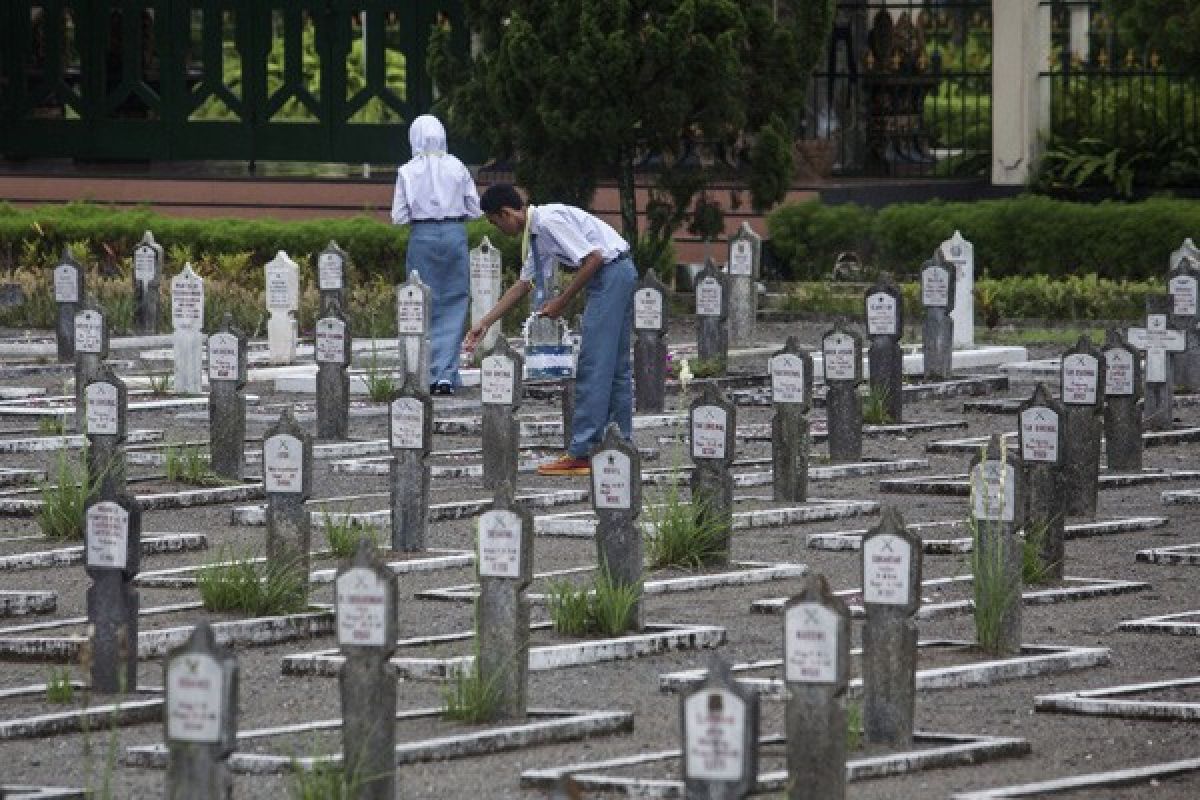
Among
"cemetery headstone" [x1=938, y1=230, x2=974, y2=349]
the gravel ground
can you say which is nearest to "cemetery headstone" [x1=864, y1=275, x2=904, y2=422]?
the gravel ground

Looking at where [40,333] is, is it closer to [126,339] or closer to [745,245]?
[126,339]

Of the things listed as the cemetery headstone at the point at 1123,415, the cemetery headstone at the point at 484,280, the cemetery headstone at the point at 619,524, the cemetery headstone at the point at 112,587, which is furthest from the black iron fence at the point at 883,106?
the cemetery headstone at the point at 112,587

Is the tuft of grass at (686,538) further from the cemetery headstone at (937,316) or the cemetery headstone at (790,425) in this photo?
the cemetery headstone at (937,316)

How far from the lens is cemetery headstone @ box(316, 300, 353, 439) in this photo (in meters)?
17.7

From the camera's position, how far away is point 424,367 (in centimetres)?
1916

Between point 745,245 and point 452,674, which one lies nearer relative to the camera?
point 452,674

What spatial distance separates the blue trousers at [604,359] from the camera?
1594 cm

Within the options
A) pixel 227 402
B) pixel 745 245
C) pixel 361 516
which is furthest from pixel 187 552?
pixel 745 245

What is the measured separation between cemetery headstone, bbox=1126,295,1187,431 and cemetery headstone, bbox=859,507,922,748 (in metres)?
8.78

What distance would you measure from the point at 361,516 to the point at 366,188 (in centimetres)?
1709

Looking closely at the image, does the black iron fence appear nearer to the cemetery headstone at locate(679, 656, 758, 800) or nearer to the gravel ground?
the gravel ground

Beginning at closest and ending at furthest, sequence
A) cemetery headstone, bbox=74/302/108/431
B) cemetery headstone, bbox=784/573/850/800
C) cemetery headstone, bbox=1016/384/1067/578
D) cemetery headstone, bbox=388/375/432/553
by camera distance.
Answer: cemetery headstone, bbox=784/573/850/800 < cemetery headstone, bbox=1016/384/1067/578 < cemetery headstone, bbox=388/375/432/553 < cemetery headstone, bbox=74/302/108/431

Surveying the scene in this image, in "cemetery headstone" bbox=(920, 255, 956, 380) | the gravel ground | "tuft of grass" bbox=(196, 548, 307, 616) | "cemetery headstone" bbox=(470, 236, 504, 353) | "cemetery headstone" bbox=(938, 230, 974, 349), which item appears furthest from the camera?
"cemetery headstone" bbox=(938, 230, 974, 349)

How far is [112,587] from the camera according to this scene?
34.8 feet
